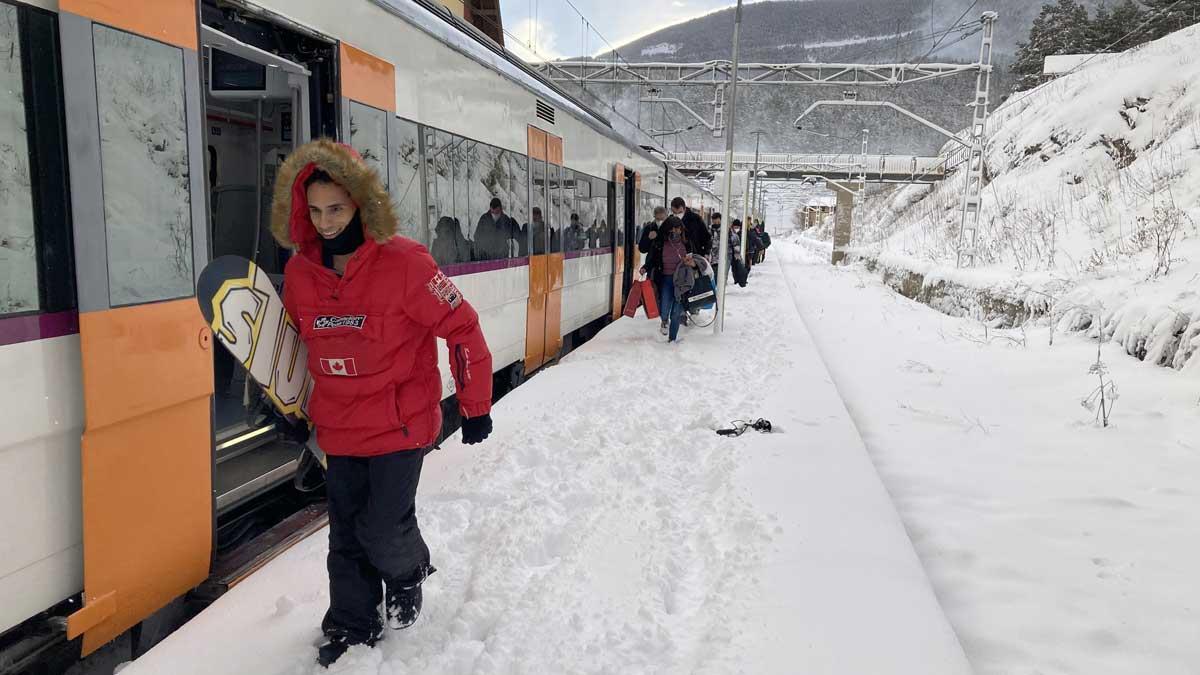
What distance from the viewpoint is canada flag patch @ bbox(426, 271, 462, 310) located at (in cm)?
247

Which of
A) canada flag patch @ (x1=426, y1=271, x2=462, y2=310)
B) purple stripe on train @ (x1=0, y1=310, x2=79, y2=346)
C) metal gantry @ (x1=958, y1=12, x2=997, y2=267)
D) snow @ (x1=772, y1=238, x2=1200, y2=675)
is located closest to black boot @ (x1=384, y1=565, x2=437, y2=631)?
canada flag patch @ (x1=426, y1=271, x2=462, y2=310)

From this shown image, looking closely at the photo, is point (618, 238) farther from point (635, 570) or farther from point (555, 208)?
point (635, 570)

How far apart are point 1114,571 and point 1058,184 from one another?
1912 centimetres

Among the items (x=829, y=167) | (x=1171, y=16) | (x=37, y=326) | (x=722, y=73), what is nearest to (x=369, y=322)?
(x=37, y=326)

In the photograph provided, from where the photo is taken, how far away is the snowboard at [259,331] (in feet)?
7.48

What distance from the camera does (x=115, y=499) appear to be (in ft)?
8.20

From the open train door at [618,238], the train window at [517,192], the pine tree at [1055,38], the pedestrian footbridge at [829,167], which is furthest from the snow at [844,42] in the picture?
the train window at [517,192]

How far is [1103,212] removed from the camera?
44.0 ft

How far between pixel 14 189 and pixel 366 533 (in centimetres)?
152

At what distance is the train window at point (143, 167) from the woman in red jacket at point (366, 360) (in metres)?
0.53

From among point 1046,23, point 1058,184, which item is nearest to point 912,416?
point 1058,184

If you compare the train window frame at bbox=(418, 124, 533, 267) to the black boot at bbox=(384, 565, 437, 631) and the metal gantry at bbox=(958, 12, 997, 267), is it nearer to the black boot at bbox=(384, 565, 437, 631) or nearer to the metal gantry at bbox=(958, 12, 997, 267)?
the black boot at bbox=(384, 565, 437, 631)

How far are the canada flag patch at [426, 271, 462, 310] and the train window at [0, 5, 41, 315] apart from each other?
1199 mm

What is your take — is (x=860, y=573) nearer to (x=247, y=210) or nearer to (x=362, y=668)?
Answer: (x=362, y=668)
